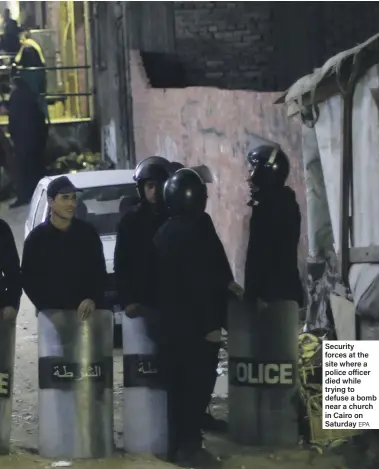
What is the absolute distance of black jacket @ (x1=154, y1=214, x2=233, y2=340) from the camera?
4.57m

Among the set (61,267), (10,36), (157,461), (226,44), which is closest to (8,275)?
(61,267)

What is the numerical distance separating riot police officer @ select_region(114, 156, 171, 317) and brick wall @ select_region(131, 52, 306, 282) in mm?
997

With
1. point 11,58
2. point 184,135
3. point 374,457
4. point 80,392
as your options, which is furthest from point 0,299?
point 184,135

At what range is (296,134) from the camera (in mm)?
6578

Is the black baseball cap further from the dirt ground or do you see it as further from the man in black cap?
the dirt ground

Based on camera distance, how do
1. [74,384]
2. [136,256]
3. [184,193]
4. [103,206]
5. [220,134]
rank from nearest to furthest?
1. [184,193]
2. [74,384]
3. [136,256]
4. [103,206]
5. [220,134]

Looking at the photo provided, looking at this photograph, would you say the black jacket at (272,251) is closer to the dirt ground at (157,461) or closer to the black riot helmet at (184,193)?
the black riot helmet at (184,193)

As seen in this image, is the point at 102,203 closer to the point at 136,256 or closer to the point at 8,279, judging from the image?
the point at 136,256

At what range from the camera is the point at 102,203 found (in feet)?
20.7

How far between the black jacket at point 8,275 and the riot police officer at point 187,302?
0.71m

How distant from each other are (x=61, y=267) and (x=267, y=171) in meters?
1.17

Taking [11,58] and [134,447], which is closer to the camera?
[134,447]

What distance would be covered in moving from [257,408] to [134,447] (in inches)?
26.7

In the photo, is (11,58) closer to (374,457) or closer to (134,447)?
(134,447)
